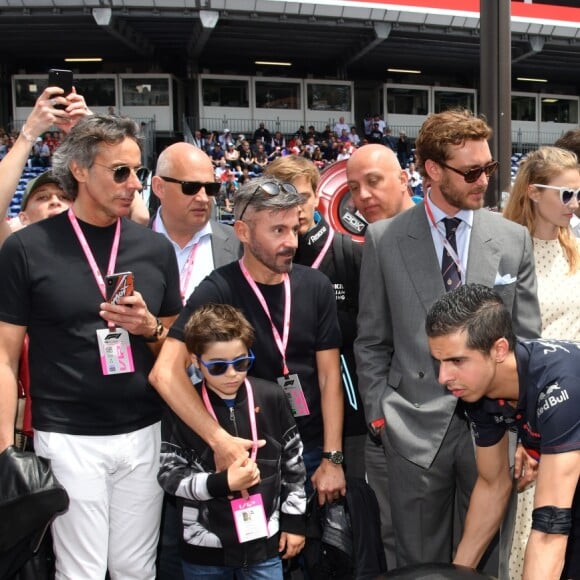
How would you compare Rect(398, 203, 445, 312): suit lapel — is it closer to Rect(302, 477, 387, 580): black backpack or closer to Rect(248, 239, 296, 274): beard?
Rect(248, 239, 296, 274): beard

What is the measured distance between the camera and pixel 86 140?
9.70 feet

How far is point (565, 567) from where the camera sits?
2.53 metres

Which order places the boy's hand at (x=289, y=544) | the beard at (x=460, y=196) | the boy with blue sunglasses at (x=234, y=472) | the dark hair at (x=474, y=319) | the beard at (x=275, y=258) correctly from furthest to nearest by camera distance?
the beard at (x=460, y=196) < the beard at (x=275, y=258) < the boy's hand at (x=289, y=544) < the boy with blue sunglasses at (x=234, y=472) < the dark hair at (x=474, y=319)

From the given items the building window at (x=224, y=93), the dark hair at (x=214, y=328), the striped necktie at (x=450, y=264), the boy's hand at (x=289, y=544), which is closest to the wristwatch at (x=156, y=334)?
the dark hair at (x=214, y=328)

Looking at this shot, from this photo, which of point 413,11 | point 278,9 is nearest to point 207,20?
point 278,9

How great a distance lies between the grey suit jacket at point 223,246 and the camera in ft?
12.5

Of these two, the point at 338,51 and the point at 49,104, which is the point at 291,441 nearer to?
the point at 49,104

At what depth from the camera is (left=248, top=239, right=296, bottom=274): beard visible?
3070mm

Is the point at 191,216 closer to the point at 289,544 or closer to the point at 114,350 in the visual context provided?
the point at 114,350

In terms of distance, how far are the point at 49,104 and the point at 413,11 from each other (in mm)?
27391

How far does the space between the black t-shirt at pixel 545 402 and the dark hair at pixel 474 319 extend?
10 cm

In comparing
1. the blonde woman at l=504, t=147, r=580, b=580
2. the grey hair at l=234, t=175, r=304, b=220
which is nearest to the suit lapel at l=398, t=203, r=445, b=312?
the grey hair at l=234, t=175, r=304, b=220

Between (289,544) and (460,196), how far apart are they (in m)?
1.61

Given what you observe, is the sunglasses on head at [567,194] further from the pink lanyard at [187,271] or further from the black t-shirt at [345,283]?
the pink lanyard at [187,271]
